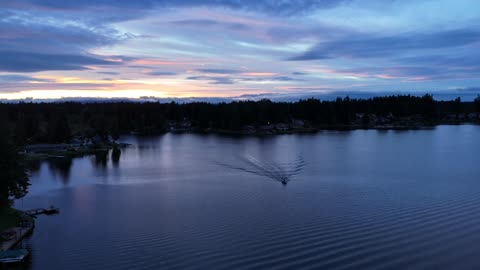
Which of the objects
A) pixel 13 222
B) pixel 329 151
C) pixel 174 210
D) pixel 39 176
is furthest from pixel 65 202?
pixel 329 151

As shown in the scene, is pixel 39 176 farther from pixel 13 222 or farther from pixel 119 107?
pixel 119 107

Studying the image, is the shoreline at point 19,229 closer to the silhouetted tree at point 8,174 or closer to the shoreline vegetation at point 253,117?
the silhouetted tree at point 8,174

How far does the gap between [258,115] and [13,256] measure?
38.5 metres

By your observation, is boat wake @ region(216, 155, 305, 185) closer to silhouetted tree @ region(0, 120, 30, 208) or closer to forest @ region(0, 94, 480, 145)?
silhouetted tree @ region(0, 120, 30, 208)

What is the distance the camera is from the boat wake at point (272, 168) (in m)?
14.9

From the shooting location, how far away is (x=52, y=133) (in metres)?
26.7

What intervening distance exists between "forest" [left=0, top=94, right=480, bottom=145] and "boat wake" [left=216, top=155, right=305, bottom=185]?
53.9ft

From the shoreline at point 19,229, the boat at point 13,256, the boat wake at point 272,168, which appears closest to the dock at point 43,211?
the shoreline at point 19,229

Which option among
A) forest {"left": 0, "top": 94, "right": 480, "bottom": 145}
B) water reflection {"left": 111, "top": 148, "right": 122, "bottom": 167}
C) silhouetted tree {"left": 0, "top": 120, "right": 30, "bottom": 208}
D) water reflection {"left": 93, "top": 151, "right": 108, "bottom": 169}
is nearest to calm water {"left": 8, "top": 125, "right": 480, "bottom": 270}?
silhouetted tree {"left": 0, "top": 120, "right": 30, "bottom": 208}

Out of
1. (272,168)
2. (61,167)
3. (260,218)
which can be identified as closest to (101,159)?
(61,167)

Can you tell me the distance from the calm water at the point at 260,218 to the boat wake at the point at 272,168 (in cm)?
24

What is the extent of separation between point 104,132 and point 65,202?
18.6 metres

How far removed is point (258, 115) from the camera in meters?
44.8

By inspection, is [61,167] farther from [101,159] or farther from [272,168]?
[272,168]
